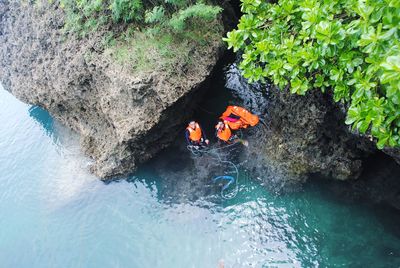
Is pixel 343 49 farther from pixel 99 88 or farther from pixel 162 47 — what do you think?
pixel 99 88

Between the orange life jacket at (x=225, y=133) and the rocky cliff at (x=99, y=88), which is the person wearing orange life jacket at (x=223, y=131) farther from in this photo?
the rocky cliff at (x=99, y=88)

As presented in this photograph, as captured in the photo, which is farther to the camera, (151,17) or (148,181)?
(148,181)

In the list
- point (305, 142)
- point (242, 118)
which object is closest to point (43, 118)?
point (242, 118)

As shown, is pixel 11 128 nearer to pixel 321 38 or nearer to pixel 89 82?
pixel 89 82

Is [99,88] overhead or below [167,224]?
overhead

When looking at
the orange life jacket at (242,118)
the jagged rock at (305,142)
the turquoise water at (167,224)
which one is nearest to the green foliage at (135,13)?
the orange life jacket at (242,118)

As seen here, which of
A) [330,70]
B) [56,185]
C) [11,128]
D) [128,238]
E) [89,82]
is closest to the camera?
[330,70]

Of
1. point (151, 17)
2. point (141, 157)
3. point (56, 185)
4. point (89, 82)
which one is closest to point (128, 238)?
point (141, 157)
